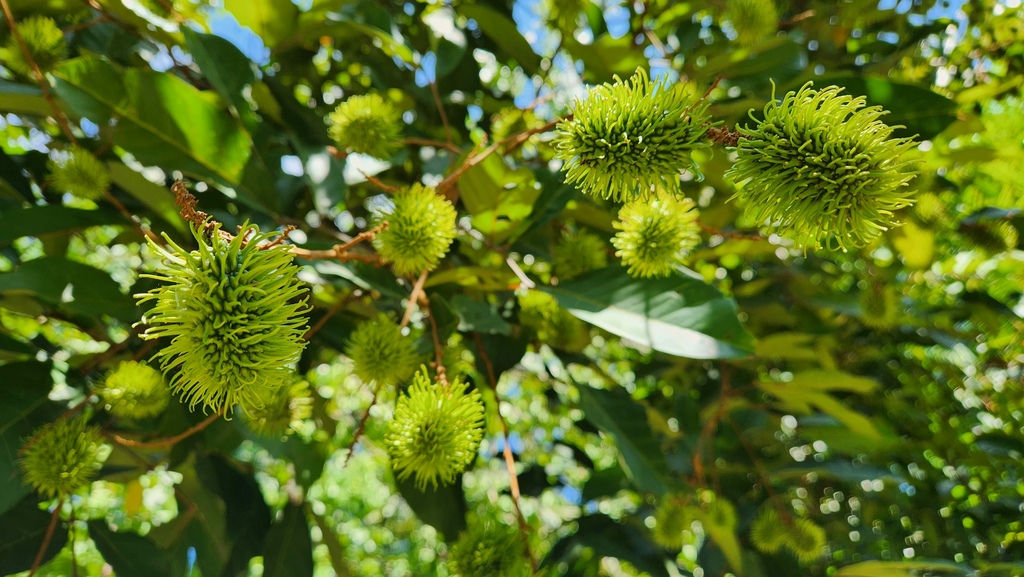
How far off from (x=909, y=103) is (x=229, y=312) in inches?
34.8

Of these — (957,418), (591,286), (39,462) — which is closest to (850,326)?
(957,418)

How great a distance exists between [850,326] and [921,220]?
0.47 meters

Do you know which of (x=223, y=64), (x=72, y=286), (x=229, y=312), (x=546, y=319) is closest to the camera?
(x=229, y=312)

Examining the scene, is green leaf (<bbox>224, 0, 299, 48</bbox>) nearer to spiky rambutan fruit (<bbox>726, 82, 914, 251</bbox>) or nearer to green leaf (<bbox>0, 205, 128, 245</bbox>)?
green leaf (<bbox>0, 205, 128, 245</bbox>)

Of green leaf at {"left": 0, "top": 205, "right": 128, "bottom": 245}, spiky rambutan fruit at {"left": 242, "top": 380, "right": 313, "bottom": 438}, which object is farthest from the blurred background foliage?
spiky rambutan fruit at {"left": 242, "top": 380, "right": 313, "bottom": 438}

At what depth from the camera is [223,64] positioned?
1016 mm

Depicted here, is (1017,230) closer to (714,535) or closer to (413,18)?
(714,535)

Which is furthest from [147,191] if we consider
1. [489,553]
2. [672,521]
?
[672,521]

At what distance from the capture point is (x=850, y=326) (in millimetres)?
1944

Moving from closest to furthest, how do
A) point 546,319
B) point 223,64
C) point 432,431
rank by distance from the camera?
point 432,431 → point 223,64 → point 546,319

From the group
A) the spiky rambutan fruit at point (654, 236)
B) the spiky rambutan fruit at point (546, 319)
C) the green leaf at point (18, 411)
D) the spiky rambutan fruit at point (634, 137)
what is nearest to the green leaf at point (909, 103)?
the spiky rambutan fruit at point (654, 236)

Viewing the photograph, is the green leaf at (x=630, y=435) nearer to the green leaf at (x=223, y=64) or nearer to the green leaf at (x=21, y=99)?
the green leaf at (x=223, y=64)

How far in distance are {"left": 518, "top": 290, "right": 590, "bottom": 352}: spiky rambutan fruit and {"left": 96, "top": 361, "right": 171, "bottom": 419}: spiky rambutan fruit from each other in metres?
0.59

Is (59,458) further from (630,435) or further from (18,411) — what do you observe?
(630,435)
